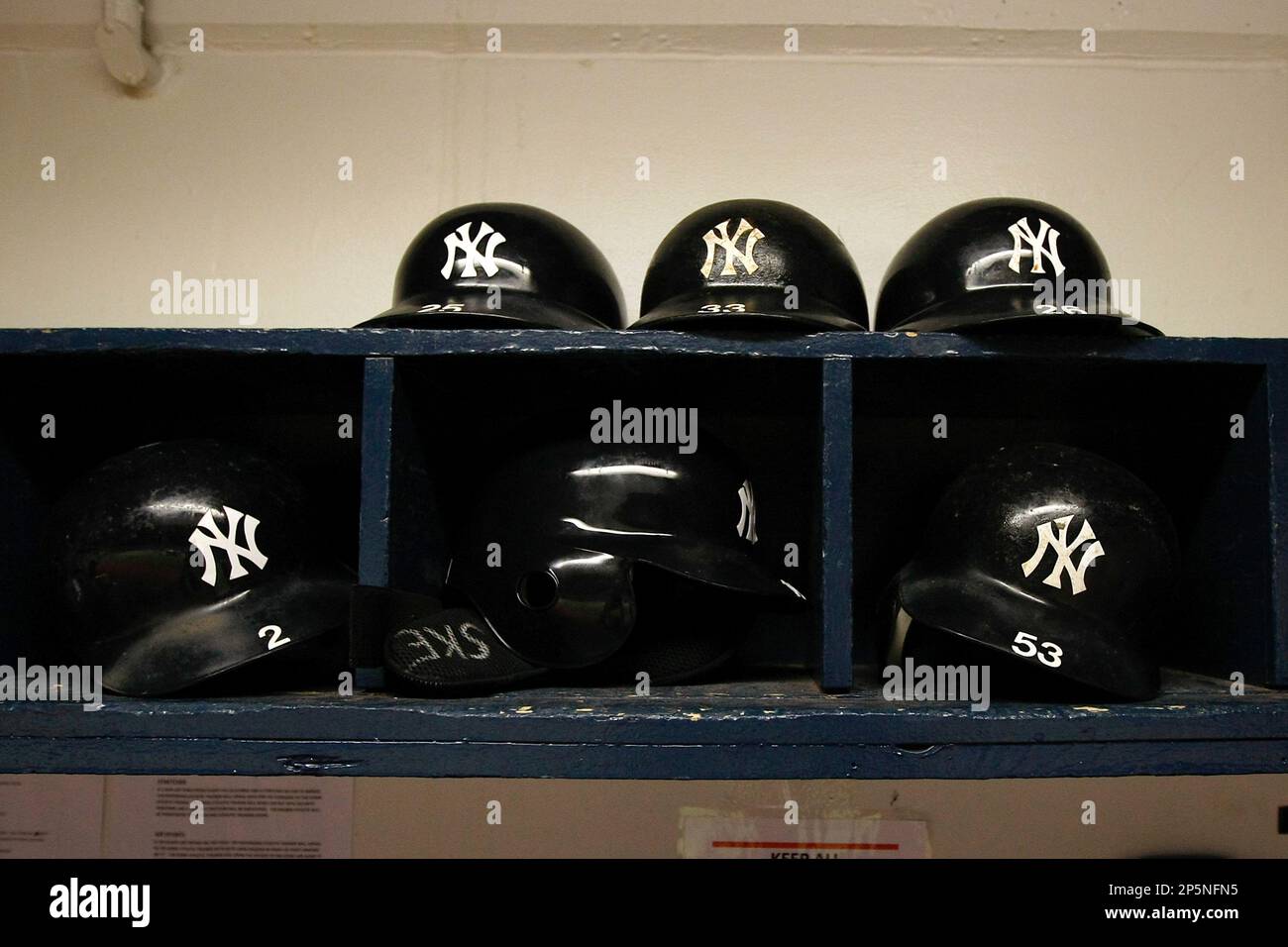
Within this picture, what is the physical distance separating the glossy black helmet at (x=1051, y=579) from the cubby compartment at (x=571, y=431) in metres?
0.16

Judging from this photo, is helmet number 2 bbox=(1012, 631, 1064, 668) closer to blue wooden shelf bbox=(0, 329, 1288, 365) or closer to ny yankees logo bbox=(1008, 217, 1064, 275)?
blue wooden shelf bbox=(0, 329, 1288, 365)

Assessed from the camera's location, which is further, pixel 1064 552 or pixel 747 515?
pixel 747 515

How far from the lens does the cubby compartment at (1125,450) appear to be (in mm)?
1059

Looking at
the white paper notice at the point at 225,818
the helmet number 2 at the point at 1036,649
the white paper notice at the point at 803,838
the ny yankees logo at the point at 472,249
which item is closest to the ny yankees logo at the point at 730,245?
the ny yankees logo at the point at 472,249

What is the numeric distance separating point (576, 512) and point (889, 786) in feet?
2.26

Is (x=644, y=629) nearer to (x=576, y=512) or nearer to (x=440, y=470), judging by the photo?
(x=576, y=512)

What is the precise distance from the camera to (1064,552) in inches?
40.2

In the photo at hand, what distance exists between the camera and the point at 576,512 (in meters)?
1.07

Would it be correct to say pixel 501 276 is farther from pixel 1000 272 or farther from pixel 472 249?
pixel 1000 272

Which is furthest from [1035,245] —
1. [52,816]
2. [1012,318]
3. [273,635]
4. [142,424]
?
[52,816]

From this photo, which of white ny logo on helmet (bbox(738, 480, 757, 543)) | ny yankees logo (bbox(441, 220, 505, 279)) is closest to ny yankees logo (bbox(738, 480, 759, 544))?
white ny logo on helmet (bbox(738, 480, 757, 543))

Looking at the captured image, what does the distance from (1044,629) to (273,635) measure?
86 cm

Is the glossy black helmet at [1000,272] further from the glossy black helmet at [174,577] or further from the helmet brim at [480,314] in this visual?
the glossy black helmet at [174,577]

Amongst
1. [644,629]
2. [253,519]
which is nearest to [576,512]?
[644,629]
